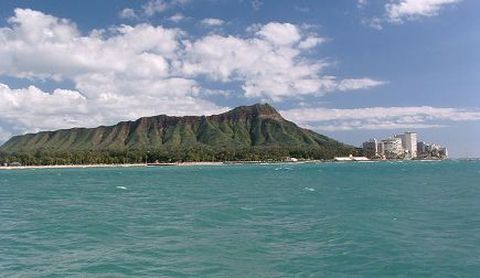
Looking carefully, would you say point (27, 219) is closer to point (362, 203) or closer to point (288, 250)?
point (288, 250)

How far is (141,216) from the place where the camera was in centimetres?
5372

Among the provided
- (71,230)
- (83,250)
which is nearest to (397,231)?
(83,250)

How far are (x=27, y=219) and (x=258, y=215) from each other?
77.3ft

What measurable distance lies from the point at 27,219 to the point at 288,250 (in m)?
31.7

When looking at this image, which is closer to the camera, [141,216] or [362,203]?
[141,216]

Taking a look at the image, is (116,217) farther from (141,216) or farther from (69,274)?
(69,274)

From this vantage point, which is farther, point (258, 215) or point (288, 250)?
point (258, 215)

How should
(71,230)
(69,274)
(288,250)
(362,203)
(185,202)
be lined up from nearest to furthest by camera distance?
(69,274) → (288,250) → (71,230) → (362,203) → (185,202)

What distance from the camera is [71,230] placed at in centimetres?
4494

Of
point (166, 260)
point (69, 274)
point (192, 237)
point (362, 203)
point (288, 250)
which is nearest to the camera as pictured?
point (69, 274)

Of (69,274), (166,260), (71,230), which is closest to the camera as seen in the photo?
(69,274)

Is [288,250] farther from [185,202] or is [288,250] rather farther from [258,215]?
[185,202]

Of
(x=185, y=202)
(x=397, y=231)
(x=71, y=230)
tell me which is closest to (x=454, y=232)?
(x=397, y=231)

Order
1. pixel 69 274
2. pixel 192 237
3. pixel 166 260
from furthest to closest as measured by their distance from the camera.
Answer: pixel 192 237, pixel 166 260, pixel 69 274
